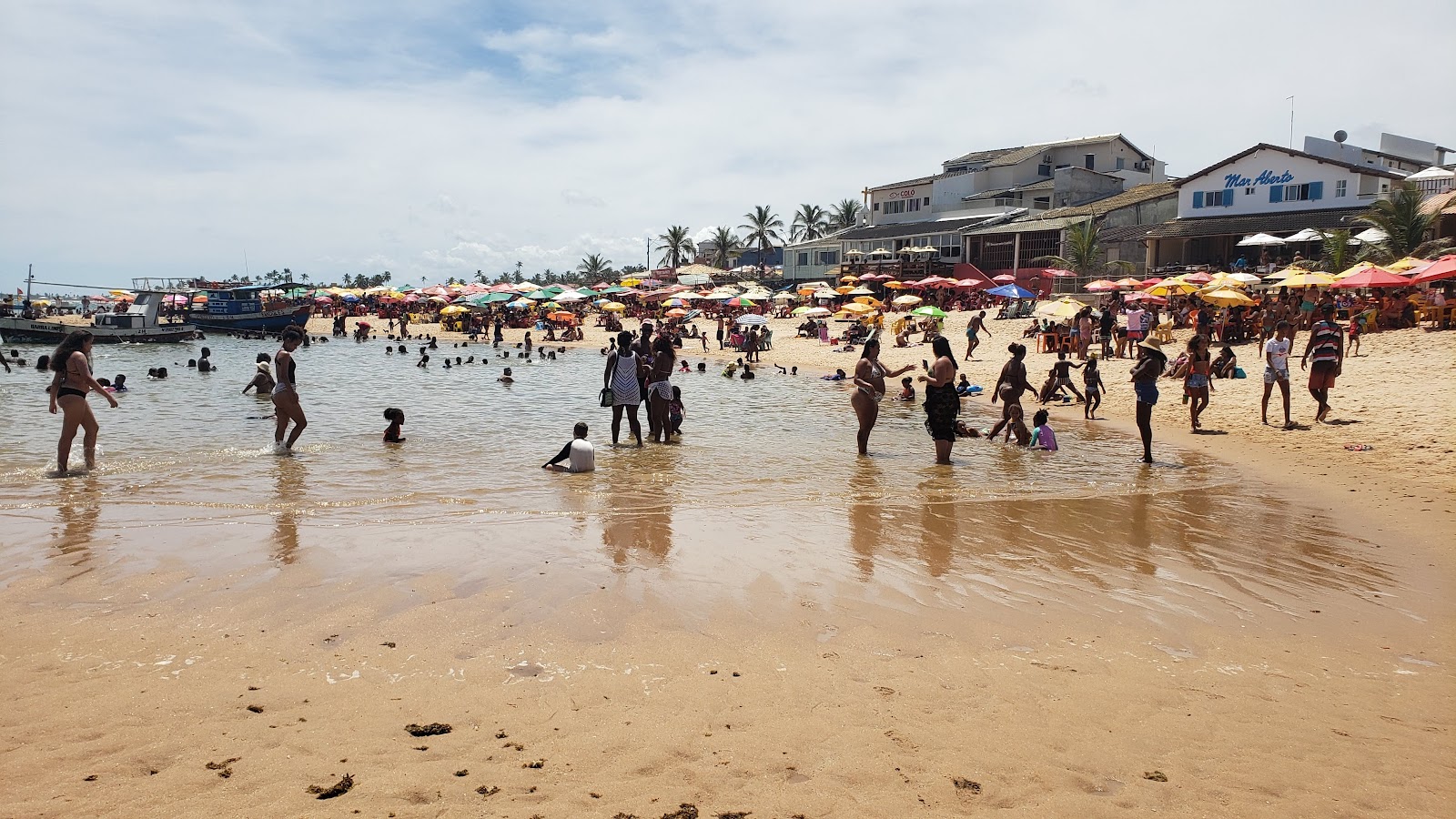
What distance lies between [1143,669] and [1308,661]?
3.13 feet

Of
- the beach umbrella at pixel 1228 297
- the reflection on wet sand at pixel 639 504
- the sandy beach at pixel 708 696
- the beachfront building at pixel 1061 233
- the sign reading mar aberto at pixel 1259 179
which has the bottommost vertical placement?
the sandy beach at pixel 708 696

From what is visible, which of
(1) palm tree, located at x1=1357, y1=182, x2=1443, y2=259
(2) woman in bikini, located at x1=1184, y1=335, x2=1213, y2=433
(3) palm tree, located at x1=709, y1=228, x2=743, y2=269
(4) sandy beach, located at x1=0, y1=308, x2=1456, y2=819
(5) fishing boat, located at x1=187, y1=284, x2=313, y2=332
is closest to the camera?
(4) sandy beach, located at x1=0, y1=308, x2=1456, y2=819

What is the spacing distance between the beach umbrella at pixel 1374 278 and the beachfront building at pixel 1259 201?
14518 millimetres

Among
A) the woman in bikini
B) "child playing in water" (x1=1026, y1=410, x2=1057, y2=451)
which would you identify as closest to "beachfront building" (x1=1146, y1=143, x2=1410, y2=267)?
the woman in bikini

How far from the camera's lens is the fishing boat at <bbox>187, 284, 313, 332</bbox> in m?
42.9

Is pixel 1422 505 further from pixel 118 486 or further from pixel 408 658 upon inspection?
pixel 118 486

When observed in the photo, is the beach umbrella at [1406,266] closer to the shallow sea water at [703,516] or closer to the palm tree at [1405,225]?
the palm tree at [1405,225]

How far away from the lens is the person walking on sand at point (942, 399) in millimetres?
9625

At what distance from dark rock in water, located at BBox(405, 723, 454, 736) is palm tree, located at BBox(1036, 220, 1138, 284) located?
35.7 metres

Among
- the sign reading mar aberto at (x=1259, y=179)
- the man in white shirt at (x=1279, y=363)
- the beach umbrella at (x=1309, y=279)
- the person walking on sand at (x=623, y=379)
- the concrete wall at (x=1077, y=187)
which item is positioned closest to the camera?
the person walking on sand at (x=623, y=379)

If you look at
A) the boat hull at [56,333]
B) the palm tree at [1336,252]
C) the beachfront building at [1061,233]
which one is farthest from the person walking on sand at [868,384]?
the boat hull at [56,333]

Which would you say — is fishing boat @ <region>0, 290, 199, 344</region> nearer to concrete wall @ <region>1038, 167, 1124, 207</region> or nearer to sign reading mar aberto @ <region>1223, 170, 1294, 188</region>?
concrete wall @ <region>1038, 167, 1124, 207</region>

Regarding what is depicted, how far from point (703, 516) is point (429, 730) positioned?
424cm

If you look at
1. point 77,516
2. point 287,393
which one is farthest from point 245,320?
point 77,516
